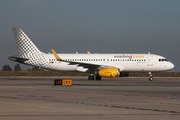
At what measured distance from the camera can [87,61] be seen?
59.7 m

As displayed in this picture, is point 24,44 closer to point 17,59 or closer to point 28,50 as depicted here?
point 28,50

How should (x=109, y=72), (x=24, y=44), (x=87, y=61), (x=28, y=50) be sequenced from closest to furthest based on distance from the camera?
(x=109, y=72) → (x=87, y=61) → (x=28, y=50) → (x=24, y=44)

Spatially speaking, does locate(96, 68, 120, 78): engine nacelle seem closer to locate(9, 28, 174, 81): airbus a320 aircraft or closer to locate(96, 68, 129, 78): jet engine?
locate(96, 68, 129, 78): jet engine

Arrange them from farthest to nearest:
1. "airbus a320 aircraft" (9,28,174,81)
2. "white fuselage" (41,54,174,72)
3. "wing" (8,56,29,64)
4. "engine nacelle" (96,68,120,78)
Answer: "wing" (8,56,29,64), "white fuselage" (41,54,174,72), "airbus a320 aircraft" (9,28,174,81), "engine nacelle" (96,68,120,78)

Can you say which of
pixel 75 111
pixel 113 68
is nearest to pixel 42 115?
pixel 75 111

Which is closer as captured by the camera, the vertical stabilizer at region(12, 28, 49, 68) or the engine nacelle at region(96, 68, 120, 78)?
Result: the engine nacelle at region(96, 68, 120, 78)

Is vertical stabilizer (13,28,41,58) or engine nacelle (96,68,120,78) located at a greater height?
vertical stabilizer (13,28,41,58)

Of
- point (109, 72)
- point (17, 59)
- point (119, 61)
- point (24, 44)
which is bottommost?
point (109, 72)

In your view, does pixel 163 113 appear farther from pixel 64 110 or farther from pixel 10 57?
pixel 10 57

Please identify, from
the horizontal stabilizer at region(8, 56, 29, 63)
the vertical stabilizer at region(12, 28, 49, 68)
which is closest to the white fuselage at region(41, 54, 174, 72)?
the vertical stabilizer at region(12, 28, 49, 68)

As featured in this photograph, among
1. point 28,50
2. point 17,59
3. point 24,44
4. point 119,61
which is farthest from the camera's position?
point 24,44

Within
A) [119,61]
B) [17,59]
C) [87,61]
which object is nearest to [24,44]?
[17,59]

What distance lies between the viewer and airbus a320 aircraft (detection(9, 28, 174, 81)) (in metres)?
58.4

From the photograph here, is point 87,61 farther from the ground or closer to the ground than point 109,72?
farther from the ground
